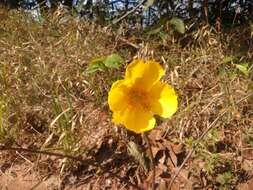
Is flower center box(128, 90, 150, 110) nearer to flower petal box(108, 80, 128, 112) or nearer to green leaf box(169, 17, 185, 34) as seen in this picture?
flower petal box(108, 80, 128, 112)

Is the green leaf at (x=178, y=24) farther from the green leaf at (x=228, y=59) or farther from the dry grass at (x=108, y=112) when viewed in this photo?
the green leaf at (x=228, y=59)

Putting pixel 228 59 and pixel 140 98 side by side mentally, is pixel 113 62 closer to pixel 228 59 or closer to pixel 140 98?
pixel 228 59

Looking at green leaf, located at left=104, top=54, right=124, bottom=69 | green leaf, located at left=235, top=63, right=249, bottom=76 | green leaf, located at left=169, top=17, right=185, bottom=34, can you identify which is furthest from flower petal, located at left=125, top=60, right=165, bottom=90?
green leaf, located at left=169, top=17, right=185, bottom=34

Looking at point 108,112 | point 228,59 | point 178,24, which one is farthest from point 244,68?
point 108,112

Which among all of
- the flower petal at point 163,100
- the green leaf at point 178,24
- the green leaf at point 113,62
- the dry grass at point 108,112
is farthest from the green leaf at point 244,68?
the flower petal at point 163,100

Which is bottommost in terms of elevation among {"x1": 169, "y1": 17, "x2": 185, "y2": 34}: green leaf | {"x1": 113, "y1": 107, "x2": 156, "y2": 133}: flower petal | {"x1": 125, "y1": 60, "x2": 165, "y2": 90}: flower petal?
{"x1": 169, "y1": 17, "x2": 185, "y2": 34}: green leaf

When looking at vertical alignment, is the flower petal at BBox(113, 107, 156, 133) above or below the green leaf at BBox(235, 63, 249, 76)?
above

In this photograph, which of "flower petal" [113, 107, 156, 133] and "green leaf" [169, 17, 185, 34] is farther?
"green leaf" [169, 17, 185, 34]
